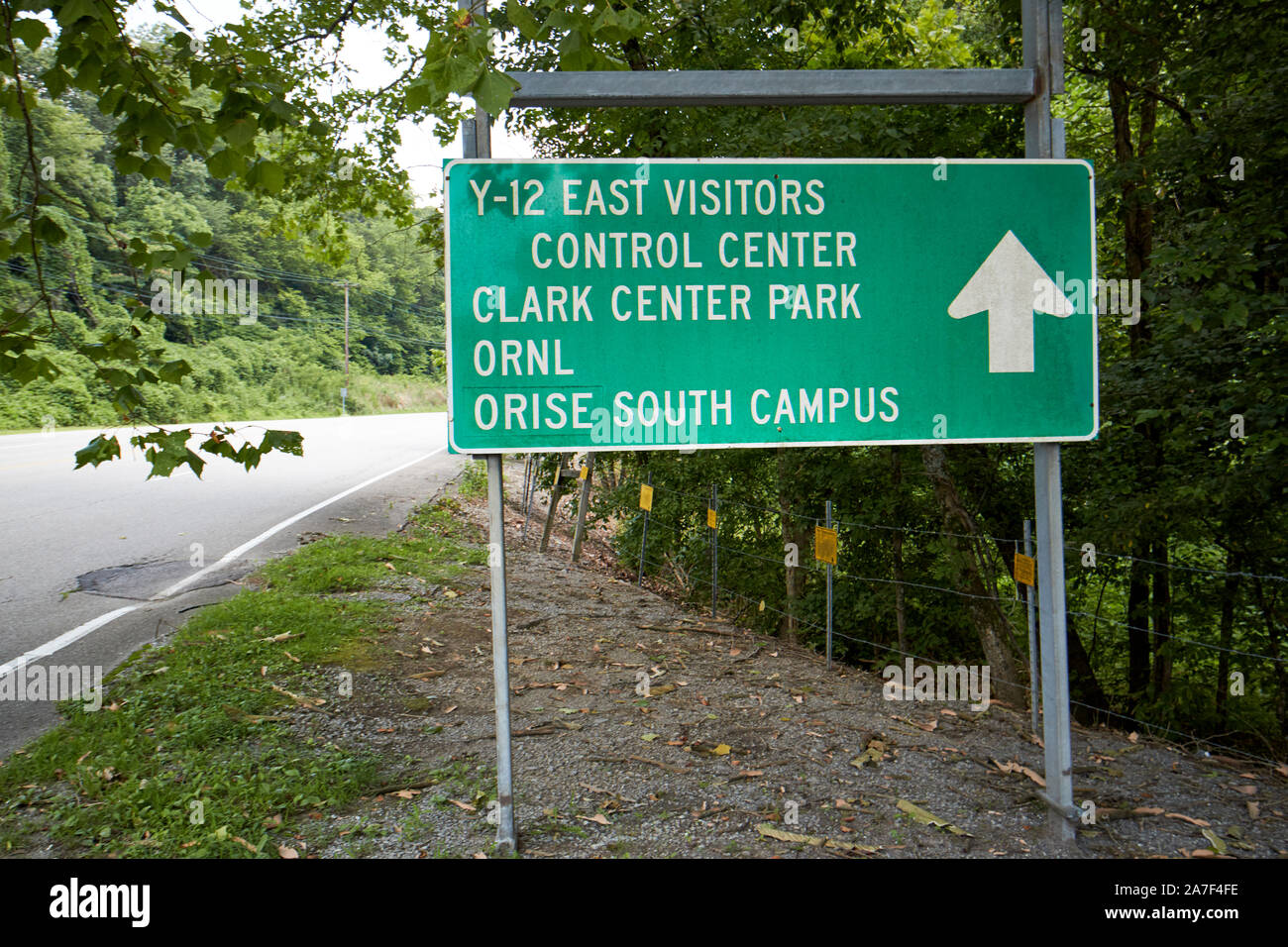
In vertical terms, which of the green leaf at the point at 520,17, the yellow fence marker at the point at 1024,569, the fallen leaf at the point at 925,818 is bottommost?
the fallen leaf at the point at 925,818

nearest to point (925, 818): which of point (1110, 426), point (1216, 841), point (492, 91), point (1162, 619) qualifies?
point (1216, 841)

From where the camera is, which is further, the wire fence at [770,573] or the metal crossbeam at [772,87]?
the wire fence at [770,573]

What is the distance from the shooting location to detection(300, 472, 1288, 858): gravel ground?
331 centimetres

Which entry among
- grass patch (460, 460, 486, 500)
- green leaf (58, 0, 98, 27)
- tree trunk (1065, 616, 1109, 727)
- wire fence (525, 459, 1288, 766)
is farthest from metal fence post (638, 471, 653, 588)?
green leaf (58, 0, 98, 27)

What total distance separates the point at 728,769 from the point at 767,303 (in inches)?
84.0

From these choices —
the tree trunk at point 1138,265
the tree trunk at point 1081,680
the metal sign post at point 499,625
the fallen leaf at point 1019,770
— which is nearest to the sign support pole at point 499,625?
the metal sign post at point 499,625

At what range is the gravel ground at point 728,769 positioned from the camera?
3307 mm

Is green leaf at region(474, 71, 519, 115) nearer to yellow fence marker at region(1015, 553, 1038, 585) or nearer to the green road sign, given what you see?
the green road sign

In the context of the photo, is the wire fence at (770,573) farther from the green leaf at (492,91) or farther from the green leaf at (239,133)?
the green leaf at (492,91)

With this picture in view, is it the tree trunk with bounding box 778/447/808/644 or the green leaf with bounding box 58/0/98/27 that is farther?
the tree trunk with bounding box 778/447/808/644

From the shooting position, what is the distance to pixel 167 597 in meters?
6.65

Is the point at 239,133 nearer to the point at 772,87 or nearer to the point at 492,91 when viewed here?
the point at 492,91

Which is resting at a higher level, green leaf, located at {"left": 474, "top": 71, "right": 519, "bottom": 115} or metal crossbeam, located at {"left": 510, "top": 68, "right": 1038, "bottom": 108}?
metal crossbeam, located at {"left": 510, "top": 68, "right": 1038, "bottom": 108}

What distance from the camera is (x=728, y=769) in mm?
3955
